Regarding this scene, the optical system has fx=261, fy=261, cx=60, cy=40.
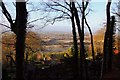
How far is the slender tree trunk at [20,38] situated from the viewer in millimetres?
3881

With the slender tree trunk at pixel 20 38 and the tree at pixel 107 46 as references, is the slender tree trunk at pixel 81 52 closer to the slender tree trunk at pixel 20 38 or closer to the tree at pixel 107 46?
the tree at pixel 107 46

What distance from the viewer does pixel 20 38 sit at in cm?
397

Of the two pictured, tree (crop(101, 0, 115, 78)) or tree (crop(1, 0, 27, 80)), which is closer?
tree (crop(1, 0, 27, 80))

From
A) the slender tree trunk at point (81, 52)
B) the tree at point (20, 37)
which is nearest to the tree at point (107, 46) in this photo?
the slender tree trunk at point (81, 52)

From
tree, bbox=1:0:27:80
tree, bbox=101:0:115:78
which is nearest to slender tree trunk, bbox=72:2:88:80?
tree, bbox=101:0:115:78

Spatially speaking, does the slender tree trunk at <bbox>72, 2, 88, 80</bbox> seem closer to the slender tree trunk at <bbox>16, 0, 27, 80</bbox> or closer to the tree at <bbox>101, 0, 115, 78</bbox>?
the tree at <bbox>101, 0, 115, 78</bbox>

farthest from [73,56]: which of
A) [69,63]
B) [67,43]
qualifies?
[67,43]

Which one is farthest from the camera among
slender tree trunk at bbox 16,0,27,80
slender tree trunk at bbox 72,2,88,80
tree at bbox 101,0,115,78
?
slender tree trunk at bbox 72,2,88,80

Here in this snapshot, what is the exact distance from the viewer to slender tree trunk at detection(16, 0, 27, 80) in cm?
388

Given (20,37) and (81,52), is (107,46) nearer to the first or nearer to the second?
(81,52)

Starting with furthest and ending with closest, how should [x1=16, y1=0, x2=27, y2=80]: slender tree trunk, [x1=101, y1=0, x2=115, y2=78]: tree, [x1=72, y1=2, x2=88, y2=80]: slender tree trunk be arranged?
[x1=72, y1=2, x2=88, y2=80]: slender tree trunk
[x1=101, y1=0, x2=115, y2=78]: tree
[x1=16, y1=0, x2=27, y2=80]: slender tree trunk

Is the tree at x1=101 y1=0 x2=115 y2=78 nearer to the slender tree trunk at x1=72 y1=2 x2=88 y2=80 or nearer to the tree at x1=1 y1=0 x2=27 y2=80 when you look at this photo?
the slender tree trunk at x1=72 y1=2 x2=88 y2=80

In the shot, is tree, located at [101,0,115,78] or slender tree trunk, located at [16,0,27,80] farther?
tree, located at [101,0,115,78]

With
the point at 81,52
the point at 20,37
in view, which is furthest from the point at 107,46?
the point at 20,37
